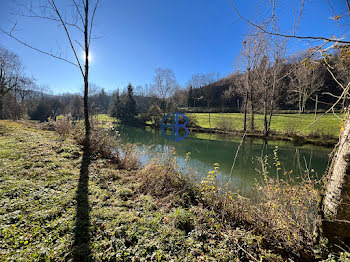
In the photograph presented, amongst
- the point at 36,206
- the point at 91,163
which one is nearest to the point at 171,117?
the point at 91,163

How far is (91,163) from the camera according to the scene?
5188 millimetres

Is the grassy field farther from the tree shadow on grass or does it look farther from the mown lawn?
the tree shadow on grass

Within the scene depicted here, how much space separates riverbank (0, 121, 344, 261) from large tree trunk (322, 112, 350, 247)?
0.50m

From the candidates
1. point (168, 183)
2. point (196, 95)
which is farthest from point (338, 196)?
point (196, 95)

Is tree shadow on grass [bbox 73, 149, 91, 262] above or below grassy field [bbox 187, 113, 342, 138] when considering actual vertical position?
below

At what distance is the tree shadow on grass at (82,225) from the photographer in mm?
1899

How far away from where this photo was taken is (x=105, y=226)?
2408mm

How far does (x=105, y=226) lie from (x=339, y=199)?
10.2ft

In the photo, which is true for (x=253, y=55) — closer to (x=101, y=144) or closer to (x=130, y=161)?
(x=130, y=161)

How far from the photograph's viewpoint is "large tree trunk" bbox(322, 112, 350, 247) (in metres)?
1.46

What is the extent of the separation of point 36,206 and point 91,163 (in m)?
2.58

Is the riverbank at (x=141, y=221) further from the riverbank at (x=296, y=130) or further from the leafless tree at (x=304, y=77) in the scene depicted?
the riverbank at (x=296, y=130)

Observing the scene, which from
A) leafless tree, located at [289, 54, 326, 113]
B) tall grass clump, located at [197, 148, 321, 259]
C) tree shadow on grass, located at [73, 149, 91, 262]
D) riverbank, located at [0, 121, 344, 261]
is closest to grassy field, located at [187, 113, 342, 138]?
leafless tree, located at [289, 54, 326, 113]

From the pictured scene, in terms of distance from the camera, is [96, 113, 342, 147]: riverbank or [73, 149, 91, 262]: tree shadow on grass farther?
[96, 113, 342, 147]: riverbank
